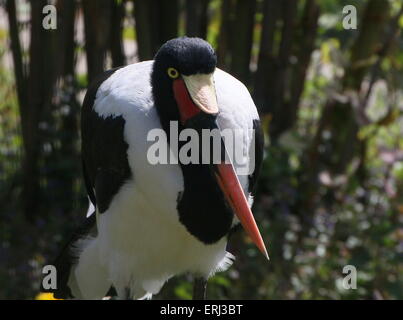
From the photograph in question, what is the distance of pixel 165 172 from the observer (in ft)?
10.2

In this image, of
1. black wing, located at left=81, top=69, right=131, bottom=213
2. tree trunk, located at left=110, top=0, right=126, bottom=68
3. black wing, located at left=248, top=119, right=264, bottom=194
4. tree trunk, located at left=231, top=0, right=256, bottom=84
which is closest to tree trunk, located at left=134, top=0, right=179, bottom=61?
tree trunk, located at left=110, top=0, right=126, bottom=68

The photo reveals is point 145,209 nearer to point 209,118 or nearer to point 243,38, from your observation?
point 209,118

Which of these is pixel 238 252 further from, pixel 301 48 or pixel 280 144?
pixel 301 48

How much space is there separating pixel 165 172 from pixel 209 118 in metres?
0.26

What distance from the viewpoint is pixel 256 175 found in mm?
3451

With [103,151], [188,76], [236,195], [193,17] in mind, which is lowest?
[236,195]

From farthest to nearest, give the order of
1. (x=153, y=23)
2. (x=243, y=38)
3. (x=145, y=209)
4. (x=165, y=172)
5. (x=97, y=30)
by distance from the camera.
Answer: (x=243, y=38) < (x=153, y=23) < (x=97, y=30) < (x=145, y=209) < (x=165, y=172)

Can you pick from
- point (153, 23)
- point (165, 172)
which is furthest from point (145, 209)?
point (153, 23)

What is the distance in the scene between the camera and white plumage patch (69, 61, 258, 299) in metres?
3.12

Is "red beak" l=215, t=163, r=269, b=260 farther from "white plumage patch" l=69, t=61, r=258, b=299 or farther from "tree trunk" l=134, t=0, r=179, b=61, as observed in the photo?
"tree trunk" l=134, t=0, r=179, b=61

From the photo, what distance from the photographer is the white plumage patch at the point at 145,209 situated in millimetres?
3115

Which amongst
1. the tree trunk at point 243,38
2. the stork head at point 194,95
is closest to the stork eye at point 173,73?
the stork head at point 194,95

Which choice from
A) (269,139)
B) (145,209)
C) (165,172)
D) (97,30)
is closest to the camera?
(165,172)
